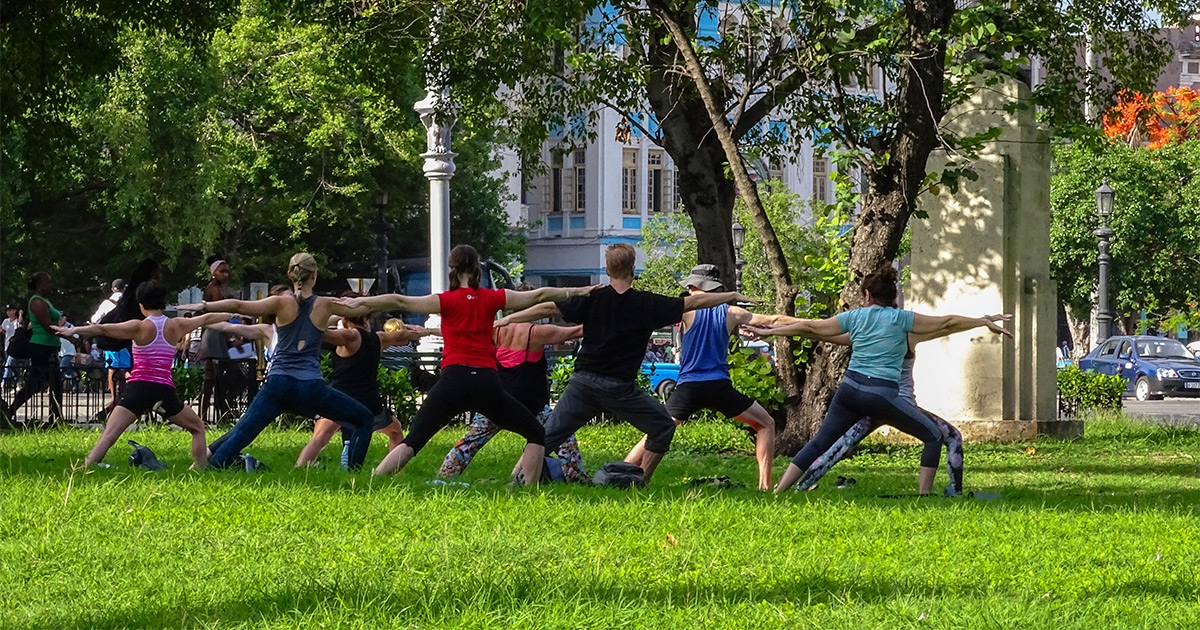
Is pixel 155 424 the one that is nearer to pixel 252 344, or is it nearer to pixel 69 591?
pixel 252 344

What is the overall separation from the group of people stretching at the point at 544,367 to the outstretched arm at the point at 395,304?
1 centimetres

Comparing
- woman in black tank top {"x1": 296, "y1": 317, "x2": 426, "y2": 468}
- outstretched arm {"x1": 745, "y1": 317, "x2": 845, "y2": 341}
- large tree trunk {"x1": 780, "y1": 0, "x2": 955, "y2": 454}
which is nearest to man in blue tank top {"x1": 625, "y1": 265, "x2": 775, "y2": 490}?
outstretched arm {"x1": 745, "y1": 317, "x2": 845, "y2": 341}

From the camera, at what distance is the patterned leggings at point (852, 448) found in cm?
1130

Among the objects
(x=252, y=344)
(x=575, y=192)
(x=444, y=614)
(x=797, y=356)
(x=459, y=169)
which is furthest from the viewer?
(x=575, y=192)

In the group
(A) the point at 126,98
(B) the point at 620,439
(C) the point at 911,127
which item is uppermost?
(A) the point at 126,98

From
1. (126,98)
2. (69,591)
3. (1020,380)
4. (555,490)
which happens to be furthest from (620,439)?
(126,98)

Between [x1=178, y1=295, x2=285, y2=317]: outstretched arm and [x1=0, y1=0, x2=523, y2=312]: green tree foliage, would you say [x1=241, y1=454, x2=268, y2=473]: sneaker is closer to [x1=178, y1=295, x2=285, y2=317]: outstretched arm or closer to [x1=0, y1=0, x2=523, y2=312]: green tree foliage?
[x1=178, y1=295, x2=285, y2=317]: outstretched arm

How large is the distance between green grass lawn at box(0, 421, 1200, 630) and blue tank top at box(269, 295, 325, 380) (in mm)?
710

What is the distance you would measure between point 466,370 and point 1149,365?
106 feet

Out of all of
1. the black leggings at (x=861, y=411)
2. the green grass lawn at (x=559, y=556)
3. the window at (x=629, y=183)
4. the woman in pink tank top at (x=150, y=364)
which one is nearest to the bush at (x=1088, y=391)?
the green grass lawn at (x=559, y=556)

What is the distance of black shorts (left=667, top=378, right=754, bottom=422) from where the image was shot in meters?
12.3

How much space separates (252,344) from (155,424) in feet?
9.28

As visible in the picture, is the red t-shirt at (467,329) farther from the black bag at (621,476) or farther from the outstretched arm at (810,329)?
the outstretched arm at (810,329)

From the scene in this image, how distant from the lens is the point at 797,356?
17.4 metres
